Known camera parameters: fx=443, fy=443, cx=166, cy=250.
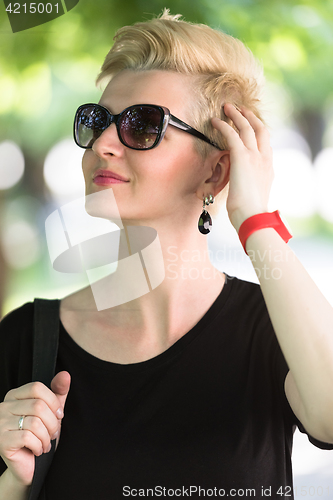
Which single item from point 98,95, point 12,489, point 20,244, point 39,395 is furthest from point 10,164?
point 12,489

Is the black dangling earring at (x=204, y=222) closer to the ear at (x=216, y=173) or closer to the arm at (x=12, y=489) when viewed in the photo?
the ear at (x=216, y=173)

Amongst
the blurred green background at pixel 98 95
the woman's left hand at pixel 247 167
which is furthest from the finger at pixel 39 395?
the blurred green background at pixel 98 95

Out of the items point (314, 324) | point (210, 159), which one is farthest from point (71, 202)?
point (314, 324)

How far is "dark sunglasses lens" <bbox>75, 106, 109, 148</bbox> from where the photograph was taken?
4.25ft

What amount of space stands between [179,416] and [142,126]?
0.80 metres

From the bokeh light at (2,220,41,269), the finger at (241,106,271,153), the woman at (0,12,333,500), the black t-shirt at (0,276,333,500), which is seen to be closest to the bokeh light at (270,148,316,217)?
the woman at (0,12,333,500)

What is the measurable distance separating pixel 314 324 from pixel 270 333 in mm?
329

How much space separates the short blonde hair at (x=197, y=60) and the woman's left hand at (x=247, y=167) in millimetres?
66

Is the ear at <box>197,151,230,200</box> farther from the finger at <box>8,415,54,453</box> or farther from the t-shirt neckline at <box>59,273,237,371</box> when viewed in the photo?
the finger at <box>8,415,54,453</box>

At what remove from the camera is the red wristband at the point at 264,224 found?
1117 millimetres

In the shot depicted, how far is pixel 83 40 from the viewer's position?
1.85 m

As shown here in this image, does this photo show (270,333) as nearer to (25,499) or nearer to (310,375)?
(310,375)

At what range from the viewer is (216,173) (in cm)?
140

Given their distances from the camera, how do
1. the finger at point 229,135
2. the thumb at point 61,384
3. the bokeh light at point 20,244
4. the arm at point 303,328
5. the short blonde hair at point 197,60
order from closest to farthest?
the arm at point 303,328 → the thumb at point 61,384 → the finger at point 229,135 → the short blonde hair at point 197,60 → the bokeh light at point 20,244
